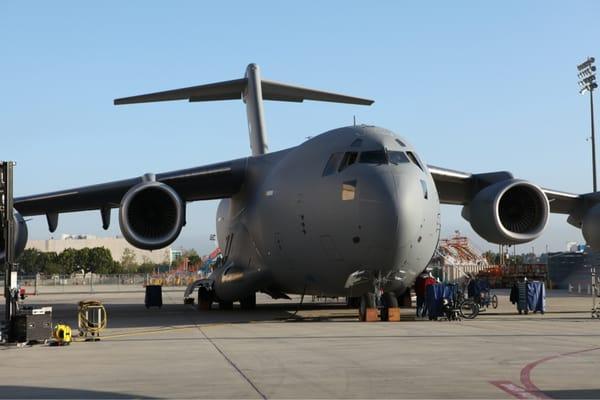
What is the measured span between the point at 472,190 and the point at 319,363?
13.9 m

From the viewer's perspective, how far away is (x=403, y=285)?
17500 mm

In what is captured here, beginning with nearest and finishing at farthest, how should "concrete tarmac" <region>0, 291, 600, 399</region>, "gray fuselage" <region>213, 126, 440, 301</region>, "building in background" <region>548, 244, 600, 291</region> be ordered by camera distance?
"concrete tarmac" <region>0, 291, 600, 399</region>, "gray fuselage" <region>213, 126, 440, 301</region>, "building in background" <region>548, 244, 600, 291</region>

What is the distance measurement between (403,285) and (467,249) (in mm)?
46080

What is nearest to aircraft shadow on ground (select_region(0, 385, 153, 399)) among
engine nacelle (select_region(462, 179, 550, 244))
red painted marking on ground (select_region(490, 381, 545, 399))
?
red painted marking on ground (select_region(490, 381, 545, 399))

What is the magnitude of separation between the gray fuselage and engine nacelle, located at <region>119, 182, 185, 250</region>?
76.8 inches

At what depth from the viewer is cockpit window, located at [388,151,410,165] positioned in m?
16.6

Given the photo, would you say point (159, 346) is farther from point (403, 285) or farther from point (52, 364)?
point (403, 285)

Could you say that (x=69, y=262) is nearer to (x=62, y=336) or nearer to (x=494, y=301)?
(x=494, y=301)

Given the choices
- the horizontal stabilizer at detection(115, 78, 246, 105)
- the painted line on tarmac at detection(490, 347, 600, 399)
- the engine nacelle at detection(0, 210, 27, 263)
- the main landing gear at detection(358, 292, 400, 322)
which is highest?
the horizontal stabilizer at detection(115, 78, 246, 105)

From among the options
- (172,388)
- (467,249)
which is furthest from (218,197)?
(467,249)

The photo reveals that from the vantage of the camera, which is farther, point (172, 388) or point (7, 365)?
point (7, 365)

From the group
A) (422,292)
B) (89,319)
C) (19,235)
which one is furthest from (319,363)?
(19,235)

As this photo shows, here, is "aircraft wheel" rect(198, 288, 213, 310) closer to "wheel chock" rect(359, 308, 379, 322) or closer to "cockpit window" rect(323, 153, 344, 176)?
"wheel chock" rect(359, 308, 379, 322)

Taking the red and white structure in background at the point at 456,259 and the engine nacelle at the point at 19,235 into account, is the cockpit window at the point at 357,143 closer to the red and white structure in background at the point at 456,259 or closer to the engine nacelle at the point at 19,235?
the engine nacelle at the point at 19,235
